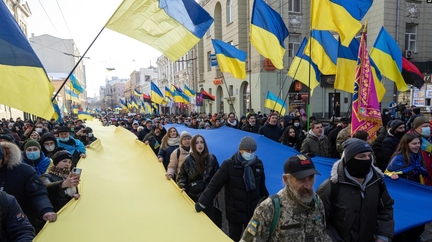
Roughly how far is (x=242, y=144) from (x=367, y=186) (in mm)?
1430

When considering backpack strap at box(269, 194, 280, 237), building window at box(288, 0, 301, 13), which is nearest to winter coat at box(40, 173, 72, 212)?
backpack strap at box(269, 194, 280, 237)

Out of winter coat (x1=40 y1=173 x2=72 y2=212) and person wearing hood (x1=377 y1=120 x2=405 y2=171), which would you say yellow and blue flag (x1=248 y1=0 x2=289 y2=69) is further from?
winter coat (x1=40 y1=173 x2=72 y2=212)

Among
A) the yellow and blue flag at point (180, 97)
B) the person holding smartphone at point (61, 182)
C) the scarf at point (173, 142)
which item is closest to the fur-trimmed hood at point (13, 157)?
the person holding smartphone at point (61, 182)

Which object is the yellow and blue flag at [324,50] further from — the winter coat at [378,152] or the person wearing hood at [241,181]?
the person wearing hood at [241,181]

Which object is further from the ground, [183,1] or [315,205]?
[183,1]

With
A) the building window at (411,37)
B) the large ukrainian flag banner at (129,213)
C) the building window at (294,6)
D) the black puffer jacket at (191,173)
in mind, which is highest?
the building window at (294,6)

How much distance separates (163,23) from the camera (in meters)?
5.16

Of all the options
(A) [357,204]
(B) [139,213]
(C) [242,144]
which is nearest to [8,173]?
(B) [139,213]

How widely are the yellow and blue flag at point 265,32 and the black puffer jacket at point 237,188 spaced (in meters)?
5.56

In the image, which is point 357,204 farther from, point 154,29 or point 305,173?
point 154,29

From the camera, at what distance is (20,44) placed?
10.9 ft

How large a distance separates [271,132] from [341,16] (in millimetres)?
3295

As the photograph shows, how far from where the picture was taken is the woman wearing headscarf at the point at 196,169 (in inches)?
164

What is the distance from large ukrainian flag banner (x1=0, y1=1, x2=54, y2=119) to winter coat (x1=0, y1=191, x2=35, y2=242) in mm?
1280
